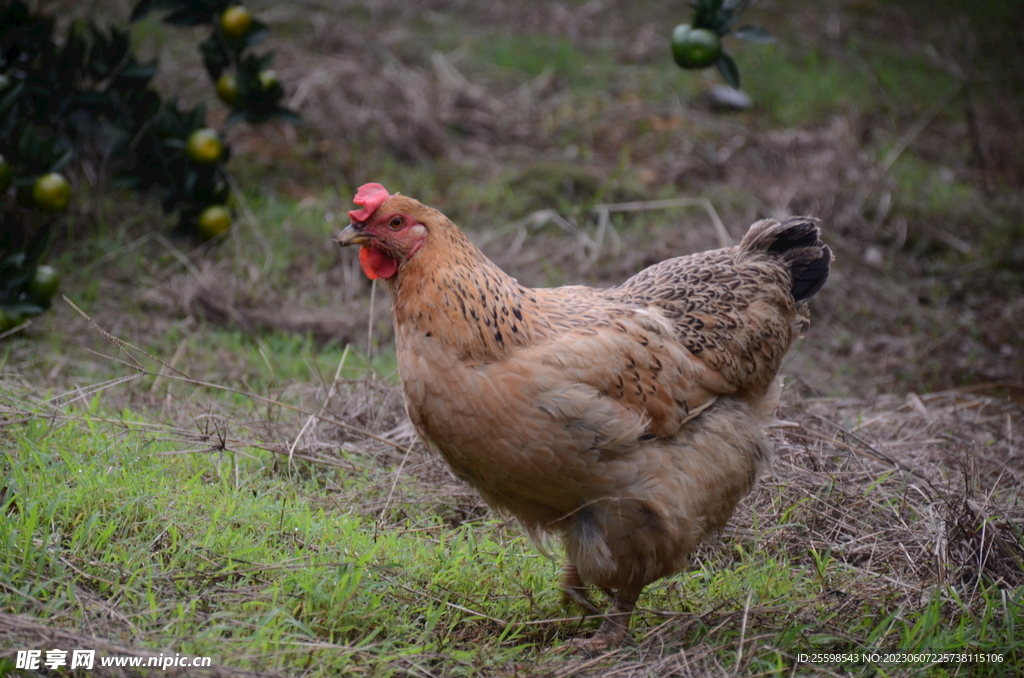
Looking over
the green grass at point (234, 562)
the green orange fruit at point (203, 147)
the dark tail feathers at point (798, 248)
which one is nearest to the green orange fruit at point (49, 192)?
the green orange fruit at point (203, 147)

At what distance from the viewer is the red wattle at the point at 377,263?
3180 millimetres

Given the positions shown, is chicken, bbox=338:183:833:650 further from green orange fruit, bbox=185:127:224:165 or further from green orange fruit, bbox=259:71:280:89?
green orange fruit, bbox=259:71:280:89

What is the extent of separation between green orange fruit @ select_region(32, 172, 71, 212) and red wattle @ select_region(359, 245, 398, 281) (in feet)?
10.4

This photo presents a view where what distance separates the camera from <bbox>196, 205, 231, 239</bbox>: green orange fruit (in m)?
6.12

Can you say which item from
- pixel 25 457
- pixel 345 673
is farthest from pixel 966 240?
pixel 25 457

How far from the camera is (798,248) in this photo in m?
3.99

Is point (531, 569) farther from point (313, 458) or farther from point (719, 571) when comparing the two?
point (313, 458)

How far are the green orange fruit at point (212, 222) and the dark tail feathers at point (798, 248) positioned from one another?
12.9 ft

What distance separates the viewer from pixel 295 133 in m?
7.78

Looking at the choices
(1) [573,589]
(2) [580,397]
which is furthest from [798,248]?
(1) [573,589]

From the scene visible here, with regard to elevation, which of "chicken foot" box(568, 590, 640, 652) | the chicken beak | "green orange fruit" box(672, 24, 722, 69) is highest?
"green orange fruit" box(672, 24, 722, 69)

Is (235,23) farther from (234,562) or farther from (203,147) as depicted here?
(234,562)

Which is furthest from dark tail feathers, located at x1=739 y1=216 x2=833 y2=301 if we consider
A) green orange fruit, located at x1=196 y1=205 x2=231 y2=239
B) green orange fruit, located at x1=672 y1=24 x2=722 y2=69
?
green orange fruit, located at x1=196 y1=205 x2=231 y2=239

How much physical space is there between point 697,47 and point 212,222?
3.85m
